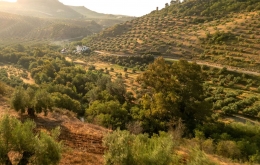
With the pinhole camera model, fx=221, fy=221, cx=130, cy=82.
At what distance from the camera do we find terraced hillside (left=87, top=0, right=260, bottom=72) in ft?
244

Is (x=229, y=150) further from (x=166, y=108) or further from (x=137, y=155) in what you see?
(x=137, y=155)

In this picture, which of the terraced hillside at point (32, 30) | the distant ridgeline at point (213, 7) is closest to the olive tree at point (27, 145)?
the distant ridgeline at point (213, 7)

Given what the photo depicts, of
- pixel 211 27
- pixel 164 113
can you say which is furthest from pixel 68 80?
pixel 211 27

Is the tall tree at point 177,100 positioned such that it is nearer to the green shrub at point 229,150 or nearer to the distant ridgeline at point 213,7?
the green shrub at point 229,150

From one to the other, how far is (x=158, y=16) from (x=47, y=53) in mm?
69007

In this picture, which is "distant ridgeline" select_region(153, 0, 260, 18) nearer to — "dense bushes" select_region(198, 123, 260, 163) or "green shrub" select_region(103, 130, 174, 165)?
"dense bushes" select_region(198, 123, 260, 163)

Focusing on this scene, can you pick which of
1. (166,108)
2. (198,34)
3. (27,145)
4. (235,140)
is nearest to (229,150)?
(235,140)

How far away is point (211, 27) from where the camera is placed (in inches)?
3789

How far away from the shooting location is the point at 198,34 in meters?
93.6

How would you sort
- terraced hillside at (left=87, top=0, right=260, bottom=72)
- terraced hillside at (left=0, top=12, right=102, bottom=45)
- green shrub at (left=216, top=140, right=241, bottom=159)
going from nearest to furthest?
green shrub at (left=216, top=140, right=241, bottom=159) → terraced hillside at (left=87, top=0, right=260, bottom=72) → terraced hillside at (left=0, top=12, right=102, bottom=45)

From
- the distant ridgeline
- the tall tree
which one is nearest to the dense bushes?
the tall tree

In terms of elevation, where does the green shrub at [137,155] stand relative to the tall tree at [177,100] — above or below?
above

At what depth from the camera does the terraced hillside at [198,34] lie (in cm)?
7438

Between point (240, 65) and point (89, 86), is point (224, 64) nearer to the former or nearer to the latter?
point (240, 65)
